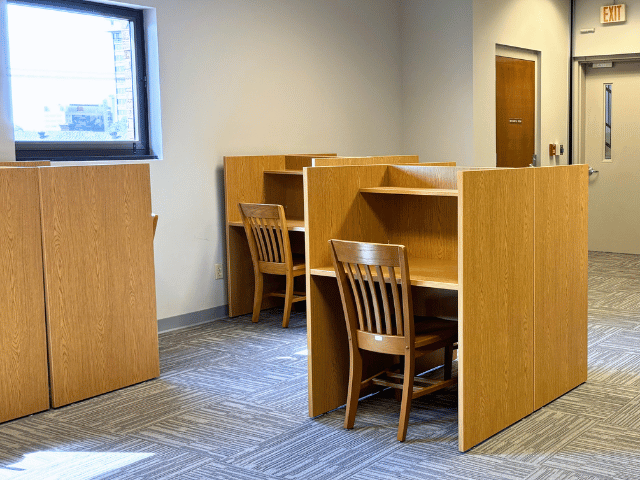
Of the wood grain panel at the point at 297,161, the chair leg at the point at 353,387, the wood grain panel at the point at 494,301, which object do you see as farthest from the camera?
the wood grain panel at the point at 297,161

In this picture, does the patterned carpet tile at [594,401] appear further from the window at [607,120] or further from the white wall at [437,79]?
the window at [607,120]

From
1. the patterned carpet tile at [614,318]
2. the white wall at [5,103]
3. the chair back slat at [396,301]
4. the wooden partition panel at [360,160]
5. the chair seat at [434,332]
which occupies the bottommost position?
the patterned carpet tile at [614,318]

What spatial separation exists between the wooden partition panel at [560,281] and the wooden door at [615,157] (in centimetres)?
482

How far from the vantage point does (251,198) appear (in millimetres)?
5895

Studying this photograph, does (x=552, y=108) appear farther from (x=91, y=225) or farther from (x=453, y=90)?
(x=91, y=225)

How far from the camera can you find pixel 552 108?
841 centimetres

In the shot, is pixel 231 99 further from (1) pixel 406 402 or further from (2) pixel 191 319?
(1) pixel 406 402

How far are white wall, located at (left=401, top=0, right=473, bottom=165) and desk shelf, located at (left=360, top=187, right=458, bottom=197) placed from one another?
3.94 m

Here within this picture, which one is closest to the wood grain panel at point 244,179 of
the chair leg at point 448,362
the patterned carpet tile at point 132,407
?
the patterned carpet tile at point 132,407

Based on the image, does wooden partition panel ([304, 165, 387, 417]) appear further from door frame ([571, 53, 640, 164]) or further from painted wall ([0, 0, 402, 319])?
door frame ([571, 53, 640, 164])

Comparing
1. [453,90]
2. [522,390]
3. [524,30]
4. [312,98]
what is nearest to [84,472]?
[522,390]

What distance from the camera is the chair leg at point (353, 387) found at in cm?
343

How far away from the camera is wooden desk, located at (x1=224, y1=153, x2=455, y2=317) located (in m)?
5.76

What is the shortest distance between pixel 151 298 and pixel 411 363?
1.66 metres
